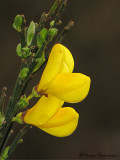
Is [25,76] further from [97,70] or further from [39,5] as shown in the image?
[97,70]

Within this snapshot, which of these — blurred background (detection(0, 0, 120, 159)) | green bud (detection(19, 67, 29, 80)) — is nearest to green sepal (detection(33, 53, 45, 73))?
green bud (detection(19, 67, 29, 80))

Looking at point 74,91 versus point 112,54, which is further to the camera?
point 112,54

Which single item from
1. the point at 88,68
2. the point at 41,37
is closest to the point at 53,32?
the point at 41,37

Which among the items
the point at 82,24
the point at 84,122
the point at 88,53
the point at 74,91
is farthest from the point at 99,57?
the point at 74,91

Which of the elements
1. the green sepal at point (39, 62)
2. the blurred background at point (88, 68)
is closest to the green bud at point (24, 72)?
the green sepal at point (39, 62)

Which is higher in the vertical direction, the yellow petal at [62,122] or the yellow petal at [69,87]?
the yellow petal at [69,87]

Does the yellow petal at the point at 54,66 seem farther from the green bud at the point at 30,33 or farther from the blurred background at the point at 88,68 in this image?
the blurred background at the point at 88,68

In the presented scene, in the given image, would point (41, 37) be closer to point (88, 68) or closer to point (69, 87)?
point (69, 87)

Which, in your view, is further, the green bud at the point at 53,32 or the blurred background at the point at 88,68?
the blurred background at the point at 88,68
